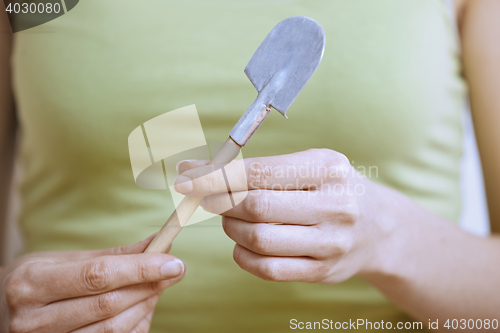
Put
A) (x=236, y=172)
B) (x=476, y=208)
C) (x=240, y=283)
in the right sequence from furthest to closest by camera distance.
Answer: (x=476, y=208), (x=240, y=283), (x=236, y=172)

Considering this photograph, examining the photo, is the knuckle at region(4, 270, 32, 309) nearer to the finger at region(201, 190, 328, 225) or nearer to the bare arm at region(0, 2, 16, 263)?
the finger at region(201, 190, 328, 225)

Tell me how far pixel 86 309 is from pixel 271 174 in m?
0.20

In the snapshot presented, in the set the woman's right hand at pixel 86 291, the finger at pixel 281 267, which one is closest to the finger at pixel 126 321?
the woman's right hand at pixel 86 291

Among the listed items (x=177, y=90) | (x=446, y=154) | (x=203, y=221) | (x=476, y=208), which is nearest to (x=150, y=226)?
(x=203, y=221)

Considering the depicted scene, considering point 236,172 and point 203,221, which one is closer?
point 236,172

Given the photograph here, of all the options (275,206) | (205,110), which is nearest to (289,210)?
(275,206)

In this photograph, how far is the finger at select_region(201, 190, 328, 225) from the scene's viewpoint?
0.30 m

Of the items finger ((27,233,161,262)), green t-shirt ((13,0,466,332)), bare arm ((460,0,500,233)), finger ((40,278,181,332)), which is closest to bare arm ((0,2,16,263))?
green t-shirt ((13,0,466,332))

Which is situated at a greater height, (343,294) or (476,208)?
(343,294)

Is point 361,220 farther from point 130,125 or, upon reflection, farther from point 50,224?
point 50,224

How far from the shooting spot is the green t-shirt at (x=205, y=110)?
49 centimetres

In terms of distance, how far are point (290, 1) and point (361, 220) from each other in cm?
35

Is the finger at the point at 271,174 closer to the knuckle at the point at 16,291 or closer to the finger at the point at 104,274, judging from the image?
the finger at the point at 104,274

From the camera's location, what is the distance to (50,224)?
0.52m
